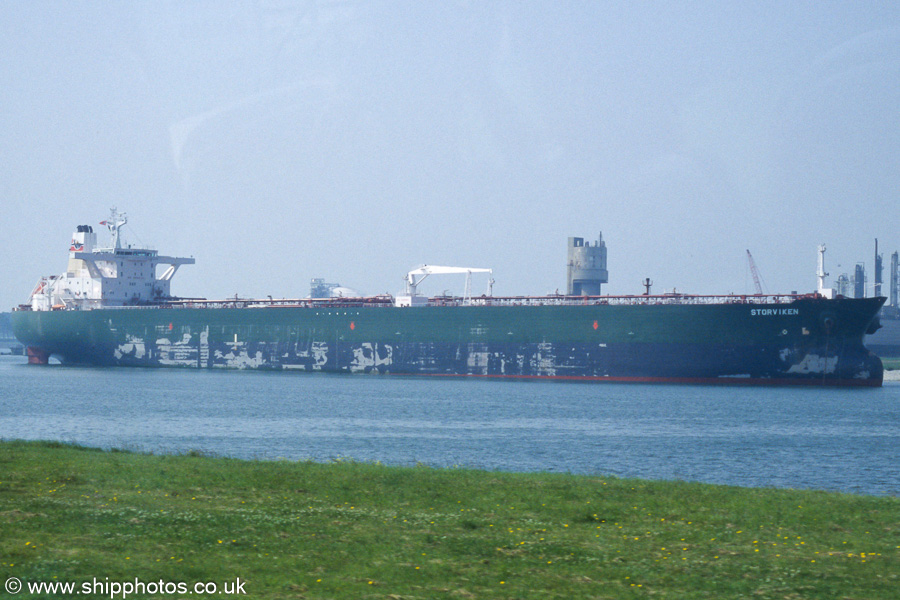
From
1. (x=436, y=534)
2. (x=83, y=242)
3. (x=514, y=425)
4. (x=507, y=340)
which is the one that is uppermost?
(x=83, y=242)

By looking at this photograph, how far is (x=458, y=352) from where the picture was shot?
5766 cm

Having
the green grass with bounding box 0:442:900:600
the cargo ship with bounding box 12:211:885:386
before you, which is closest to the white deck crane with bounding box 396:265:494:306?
the cargo ship with bounding box 12:211:885:386

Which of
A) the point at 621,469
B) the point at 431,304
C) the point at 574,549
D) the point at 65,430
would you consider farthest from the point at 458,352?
the point at 574,549

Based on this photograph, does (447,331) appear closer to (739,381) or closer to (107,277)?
(739,381)

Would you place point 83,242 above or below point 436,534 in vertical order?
above

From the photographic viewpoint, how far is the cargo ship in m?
48.9

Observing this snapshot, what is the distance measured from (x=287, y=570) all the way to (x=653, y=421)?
1042 inches
